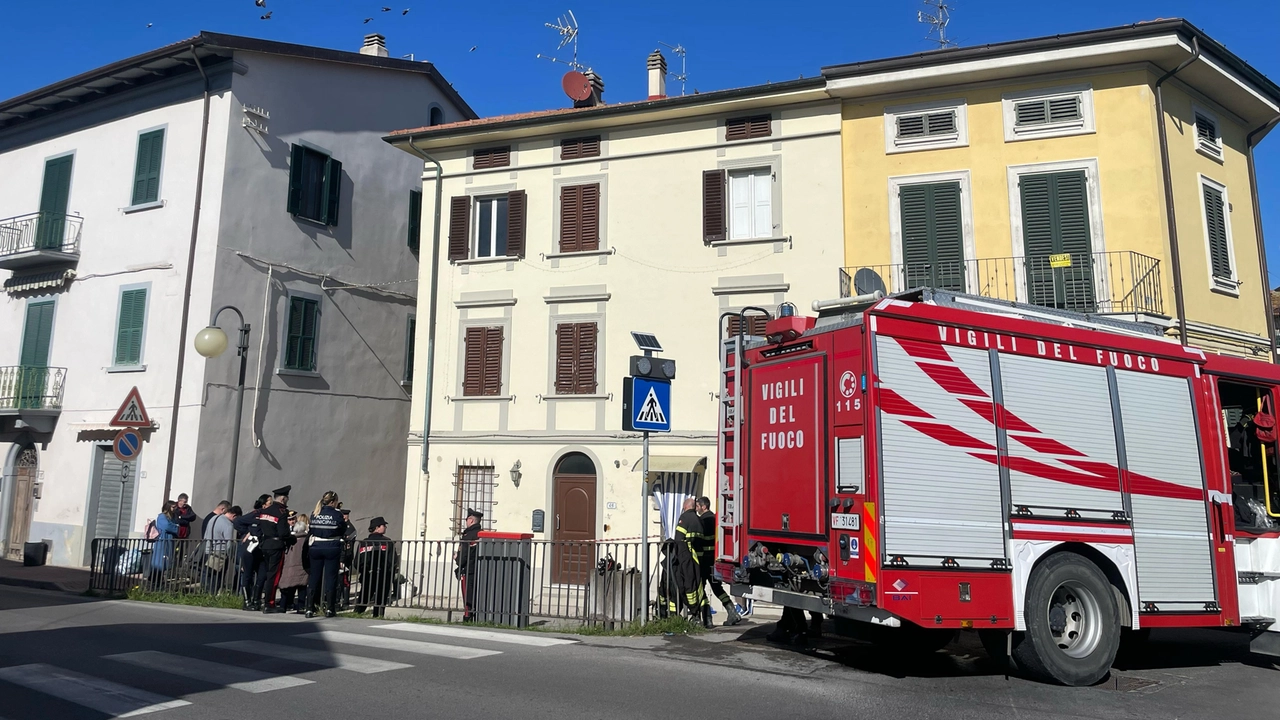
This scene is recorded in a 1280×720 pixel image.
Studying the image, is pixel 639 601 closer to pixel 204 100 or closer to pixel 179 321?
pixel 179 321

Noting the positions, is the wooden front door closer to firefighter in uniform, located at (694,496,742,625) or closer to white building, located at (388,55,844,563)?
white building, located at (388,55,844,563)

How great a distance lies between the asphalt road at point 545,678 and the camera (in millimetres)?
6477

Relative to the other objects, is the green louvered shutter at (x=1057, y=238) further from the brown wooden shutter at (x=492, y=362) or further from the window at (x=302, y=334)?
the window at (x=302, y=334)

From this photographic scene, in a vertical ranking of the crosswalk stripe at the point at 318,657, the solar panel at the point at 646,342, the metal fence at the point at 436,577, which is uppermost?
the solar panel at the point at 646,342

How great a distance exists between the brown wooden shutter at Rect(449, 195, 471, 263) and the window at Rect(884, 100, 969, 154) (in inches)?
356

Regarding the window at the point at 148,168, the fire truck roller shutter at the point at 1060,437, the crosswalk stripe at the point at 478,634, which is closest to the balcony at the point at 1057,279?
the fire truck roller shutter at the point at 1060,437

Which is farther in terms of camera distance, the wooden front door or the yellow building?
the wooden front door

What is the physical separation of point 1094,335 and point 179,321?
17.4 meters

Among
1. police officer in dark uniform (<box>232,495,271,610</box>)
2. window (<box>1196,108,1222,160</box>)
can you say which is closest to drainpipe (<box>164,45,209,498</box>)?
police officer in dark uniform (<box>232,495,271,610</box>)

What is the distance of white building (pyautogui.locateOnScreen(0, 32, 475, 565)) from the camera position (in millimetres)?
19141

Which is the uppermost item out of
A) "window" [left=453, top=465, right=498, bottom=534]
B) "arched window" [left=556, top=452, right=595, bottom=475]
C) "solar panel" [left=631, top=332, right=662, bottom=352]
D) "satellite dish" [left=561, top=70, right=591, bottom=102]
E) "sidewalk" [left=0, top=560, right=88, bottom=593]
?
"satellite dish" [left=561, top=70, right=591, bottom=102]

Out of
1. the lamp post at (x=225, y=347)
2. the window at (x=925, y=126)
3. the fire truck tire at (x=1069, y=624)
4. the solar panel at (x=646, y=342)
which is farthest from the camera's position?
the window at (x=925, y=126)

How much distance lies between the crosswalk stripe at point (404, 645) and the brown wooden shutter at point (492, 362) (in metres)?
9.25

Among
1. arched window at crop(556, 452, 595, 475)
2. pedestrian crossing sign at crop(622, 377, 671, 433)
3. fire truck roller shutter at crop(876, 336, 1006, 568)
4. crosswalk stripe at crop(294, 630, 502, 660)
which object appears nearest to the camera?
fire truck roller shutter at crop(876, 336, 1006, 568)
